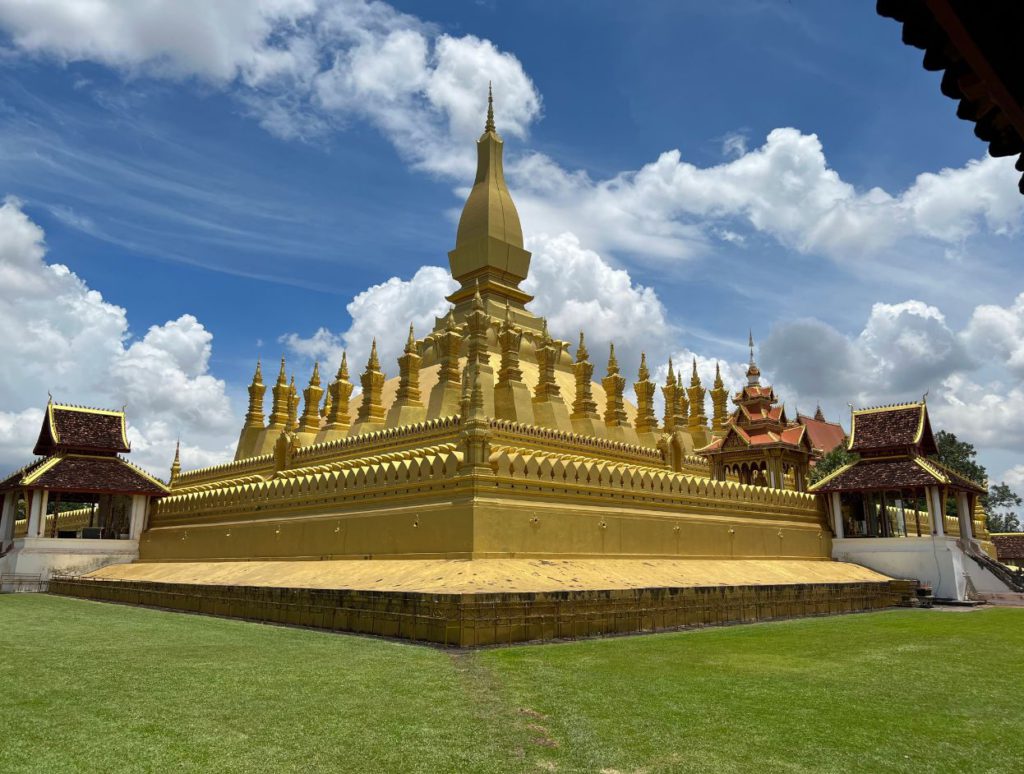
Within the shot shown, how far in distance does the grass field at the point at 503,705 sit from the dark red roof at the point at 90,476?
48.2 ft

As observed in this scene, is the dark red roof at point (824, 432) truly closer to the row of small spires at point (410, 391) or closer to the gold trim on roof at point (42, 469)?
the row of small spires at point (410, 391)

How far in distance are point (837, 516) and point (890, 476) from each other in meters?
2.21

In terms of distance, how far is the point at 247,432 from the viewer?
35.2 m

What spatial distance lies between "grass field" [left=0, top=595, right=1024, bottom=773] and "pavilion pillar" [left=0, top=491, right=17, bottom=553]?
695 inches

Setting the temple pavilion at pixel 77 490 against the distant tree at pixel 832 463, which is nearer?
the temple pavilion at pixel 77 490

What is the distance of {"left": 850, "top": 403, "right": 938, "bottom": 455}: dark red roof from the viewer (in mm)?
26047

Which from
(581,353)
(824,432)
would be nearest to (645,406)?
(581,353)

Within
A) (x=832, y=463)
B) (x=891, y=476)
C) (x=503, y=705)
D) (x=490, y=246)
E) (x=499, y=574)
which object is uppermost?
(x=490, y=246)

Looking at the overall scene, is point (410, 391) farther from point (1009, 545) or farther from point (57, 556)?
point (1009, 545)

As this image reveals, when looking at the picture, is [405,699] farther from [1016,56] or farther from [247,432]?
[247,432]

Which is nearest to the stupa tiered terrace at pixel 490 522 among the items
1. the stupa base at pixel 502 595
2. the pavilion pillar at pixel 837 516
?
the stupa base at pixel 502 595

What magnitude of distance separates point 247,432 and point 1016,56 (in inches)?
1359

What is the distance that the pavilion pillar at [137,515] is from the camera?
27.9 meters

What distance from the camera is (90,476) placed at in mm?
27188
